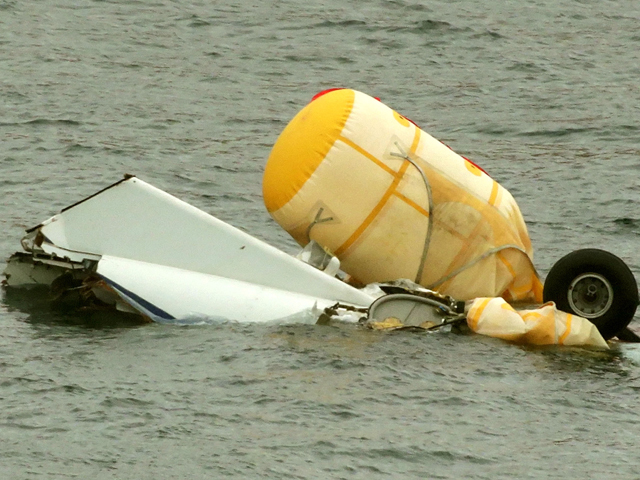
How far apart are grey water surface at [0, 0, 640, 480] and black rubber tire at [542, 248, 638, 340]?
28 centimetres

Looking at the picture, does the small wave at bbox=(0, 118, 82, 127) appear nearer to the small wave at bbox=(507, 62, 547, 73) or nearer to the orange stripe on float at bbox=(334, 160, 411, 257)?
the small wave at bbox=(507, 62, 547, 73)

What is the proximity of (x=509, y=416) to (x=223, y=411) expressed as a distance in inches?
74.8

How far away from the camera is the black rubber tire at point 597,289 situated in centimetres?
1004

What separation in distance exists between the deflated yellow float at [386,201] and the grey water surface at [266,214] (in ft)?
2.84

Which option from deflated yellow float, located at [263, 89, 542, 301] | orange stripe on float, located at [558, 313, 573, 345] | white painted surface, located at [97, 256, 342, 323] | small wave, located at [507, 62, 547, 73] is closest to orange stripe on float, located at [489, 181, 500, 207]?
deflated yellow float, located at [263, 89, 542, 301]

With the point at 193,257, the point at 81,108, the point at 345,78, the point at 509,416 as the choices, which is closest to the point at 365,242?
the point at 193,257

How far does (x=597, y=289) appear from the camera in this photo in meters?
10.1

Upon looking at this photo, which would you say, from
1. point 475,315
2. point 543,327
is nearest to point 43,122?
point 475,315

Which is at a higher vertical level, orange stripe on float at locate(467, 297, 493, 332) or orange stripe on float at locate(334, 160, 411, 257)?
orange stripe on float at locate(334, 160, 411, 257)

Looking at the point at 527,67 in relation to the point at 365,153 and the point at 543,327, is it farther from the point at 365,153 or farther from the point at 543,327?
the point at 543,327

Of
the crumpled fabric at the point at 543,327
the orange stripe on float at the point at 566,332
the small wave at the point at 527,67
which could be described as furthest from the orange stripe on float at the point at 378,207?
the small wave at the point at 527,67

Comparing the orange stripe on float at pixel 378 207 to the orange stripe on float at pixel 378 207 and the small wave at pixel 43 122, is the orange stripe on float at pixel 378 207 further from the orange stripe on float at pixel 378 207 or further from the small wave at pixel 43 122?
the small wave at pixel 43 122

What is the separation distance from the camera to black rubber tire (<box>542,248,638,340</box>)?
10.0m

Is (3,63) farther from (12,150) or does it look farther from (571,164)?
(571,164)
